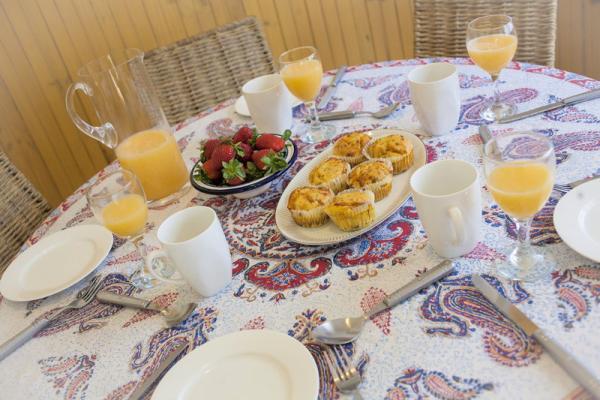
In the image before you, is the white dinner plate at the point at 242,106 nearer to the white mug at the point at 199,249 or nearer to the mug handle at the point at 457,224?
the white mug at the point at 199,249

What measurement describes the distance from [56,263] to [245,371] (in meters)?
0.61

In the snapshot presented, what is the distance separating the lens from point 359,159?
1247mm

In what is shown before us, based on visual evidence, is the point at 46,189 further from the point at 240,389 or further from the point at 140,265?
the point at 240,389

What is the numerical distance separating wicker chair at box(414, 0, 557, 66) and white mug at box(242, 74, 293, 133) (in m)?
0.72

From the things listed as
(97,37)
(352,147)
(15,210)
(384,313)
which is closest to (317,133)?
(352,147)

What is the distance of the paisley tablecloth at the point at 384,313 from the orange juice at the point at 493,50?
0.10 meters

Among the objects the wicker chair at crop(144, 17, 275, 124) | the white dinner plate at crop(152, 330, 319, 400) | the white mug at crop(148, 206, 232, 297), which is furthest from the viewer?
the wicker chair at crop(144, 17, 275, 124)

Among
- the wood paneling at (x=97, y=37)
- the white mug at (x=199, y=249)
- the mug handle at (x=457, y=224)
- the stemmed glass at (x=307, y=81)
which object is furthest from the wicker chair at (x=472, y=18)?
the white mug at (x=199, y=249)

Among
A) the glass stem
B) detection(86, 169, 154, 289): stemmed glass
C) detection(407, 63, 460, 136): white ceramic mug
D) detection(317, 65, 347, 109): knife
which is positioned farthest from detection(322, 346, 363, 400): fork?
detection(317, 65, 347, 109): knife

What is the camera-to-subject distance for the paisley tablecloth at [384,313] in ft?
2.45

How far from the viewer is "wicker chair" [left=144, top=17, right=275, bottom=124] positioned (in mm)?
2100

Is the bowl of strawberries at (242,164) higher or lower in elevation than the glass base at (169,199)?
higher

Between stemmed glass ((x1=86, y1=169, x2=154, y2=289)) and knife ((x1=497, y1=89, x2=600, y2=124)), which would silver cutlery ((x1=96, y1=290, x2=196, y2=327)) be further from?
knife ((x1=497, y1=89, x2=600, y2=124))

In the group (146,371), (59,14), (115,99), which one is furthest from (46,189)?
(146,371)
